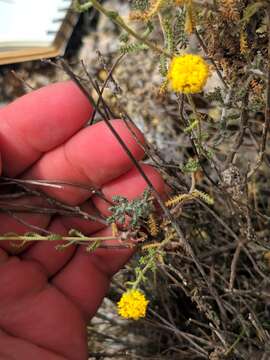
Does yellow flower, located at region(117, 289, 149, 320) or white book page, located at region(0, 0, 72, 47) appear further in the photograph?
white book page, located at region(0, 0, 72, 47)

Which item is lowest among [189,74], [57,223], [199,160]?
[57,223]

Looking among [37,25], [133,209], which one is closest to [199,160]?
[133,209]

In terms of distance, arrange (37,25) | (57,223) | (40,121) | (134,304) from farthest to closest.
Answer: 1. (37,25)
2. (57,223)
3. (40,121)
4. (134,304)

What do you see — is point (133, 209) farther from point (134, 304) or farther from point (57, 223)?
point (57, 223)

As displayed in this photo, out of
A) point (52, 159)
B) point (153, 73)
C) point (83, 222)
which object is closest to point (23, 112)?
point (52, 159)

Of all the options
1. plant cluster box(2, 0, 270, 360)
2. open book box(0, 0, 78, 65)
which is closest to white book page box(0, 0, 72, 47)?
open book box(0, 0, 78, 65)

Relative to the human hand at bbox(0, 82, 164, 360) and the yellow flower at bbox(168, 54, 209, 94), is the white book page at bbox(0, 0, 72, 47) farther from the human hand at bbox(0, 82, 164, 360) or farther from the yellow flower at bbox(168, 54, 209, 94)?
the yellow flower at bbox(168, 54, 209, 94)
